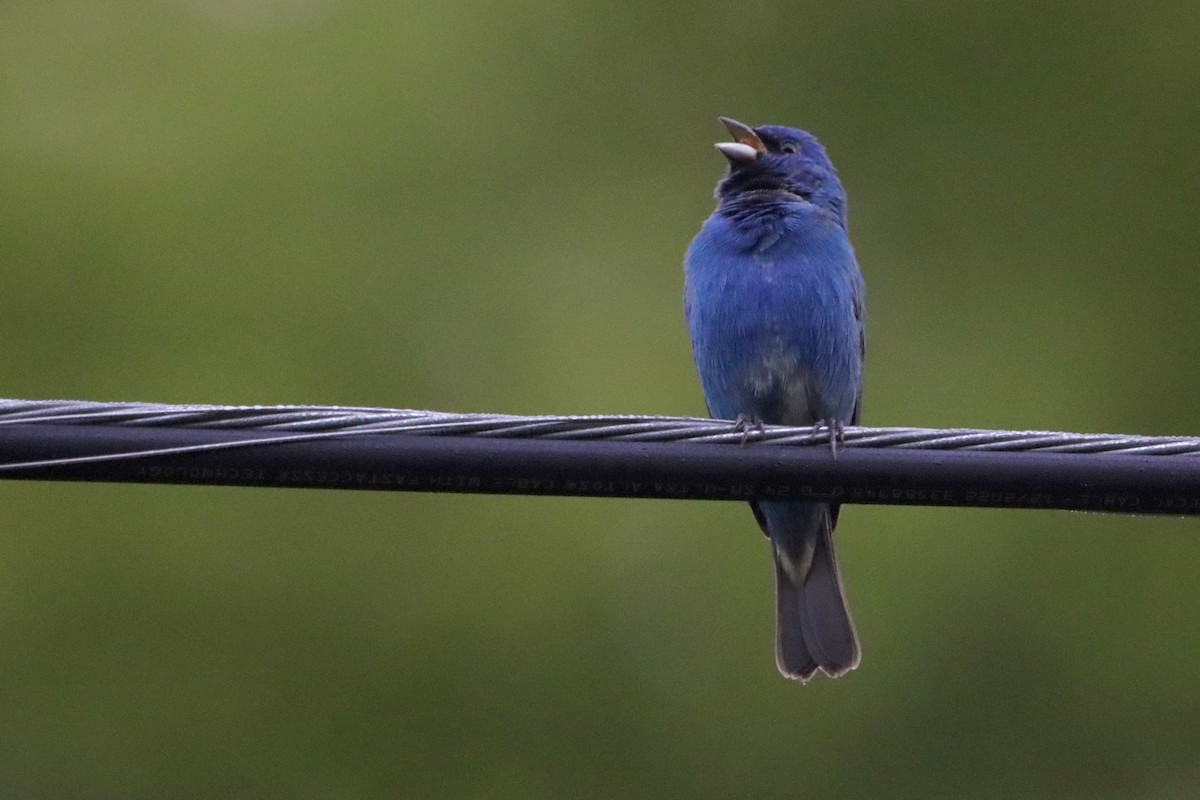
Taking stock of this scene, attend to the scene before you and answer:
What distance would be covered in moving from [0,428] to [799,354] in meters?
3.05

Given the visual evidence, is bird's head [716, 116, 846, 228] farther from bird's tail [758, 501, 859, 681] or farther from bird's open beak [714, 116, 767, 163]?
bird's tail [758, 501, 859, 681]

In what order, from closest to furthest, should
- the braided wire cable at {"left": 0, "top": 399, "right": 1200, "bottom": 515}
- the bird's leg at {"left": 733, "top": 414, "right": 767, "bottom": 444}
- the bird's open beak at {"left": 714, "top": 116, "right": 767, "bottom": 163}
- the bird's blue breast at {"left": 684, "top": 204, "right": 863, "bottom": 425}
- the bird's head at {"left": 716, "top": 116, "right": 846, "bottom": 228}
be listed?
the braided wire cable at {"left": 0, "top": 399, "right": 1200, "bottom": 515} → the bird's leg at {"left": 733, "top": 414, "right": 767, "bottom": 444} → the bird's blue breast at {"left": 684, "top": 204, "right": 863, "bottom": 425} → the bird's head at {"left": 716, "top": 116, "right": 846, "bottom": 228} → the bird's open beak at {"left": 714, "top": 116, "right": 767, "bottom": 163}

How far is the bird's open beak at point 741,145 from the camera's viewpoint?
245 inches

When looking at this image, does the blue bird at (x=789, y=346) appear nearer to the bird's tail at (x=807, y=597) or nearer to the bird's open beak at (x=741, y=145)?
the bird's tail at (x=807, y=597)

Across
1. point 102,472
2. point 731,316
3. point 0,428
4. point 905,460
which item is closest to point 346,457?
point 102,472

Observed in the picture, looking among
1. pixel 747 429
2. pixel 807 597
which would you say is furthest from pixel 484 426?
pixel 807 597

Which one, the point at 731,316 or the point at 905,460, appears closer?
the point at 905,460

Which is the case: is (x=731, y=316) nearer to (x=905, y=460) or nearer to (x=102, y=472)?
(x=905, y=460)

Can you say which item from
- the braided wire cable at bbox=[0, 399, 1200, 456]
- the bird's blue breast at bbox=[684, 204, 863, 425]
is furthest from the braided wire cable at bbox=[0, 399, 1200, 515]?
the bird's blue breast at bbox=[684, 204, 863, 425]

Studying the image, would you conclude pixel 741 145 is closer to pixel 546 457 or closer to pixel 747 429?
pixel 747 429

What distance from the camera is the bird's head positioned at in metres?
6.09

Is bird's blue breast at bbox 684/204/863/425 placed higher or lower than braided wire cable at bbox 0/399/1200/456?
higher

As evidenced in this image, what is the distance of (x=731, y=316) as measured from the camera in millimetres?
5602

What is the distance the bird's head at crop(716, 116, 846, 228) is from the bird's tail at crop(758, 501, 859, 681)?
3.77 ft
